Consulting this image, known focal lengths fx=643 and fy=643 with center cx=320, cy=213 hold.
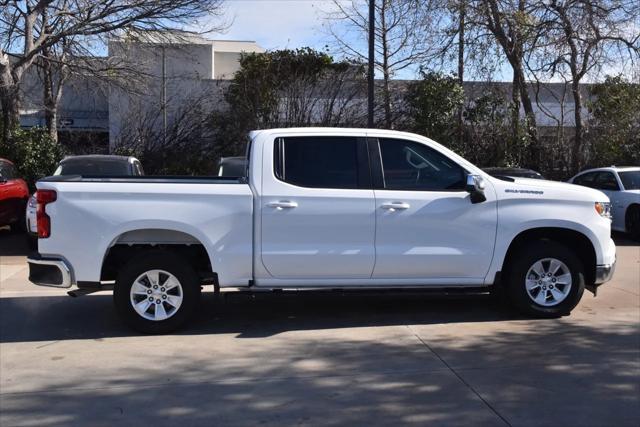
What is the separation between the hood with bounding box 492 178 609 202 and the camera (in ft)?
21.7

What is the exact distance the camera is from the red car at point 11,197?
13062 millimetres

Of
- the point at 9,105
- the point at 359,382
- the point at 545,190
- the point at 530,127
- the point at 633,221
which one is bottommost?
the point at 359,382

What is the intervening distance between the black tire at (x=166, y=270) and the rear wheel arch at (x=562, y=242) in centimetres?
326

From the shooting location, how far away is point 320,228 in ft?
20.7

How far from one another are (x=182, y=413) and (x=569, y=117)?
19.8 metres

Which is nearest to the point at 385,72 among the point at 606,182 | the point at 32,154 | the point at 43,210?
the point at 606,182

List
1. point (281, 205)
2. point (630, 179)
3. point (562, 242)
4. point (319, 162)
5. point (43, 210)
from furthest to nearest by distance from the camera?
point (630, 179) < point (562, 242) < point (319, 162) < point (281, 205) < point (43, 210)

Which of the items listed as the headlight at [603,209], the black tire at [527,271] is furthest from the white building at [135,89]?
the headlight at [603,209]

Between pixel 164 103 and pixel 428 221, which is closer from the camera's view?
pixel 428 221

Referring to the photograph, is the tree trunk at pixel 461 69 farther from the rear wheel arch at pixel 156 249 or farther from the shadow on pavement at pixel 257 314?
the rear wheel arch at pixel 156 249

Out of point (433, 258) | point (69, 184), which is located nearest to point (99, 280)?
point (69, 184)

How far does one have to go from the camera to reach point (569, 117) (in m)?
21.4

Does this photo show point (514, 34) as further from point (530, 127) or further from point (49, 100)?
point (49, 100)

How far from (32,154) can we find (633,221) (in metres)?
13.6
